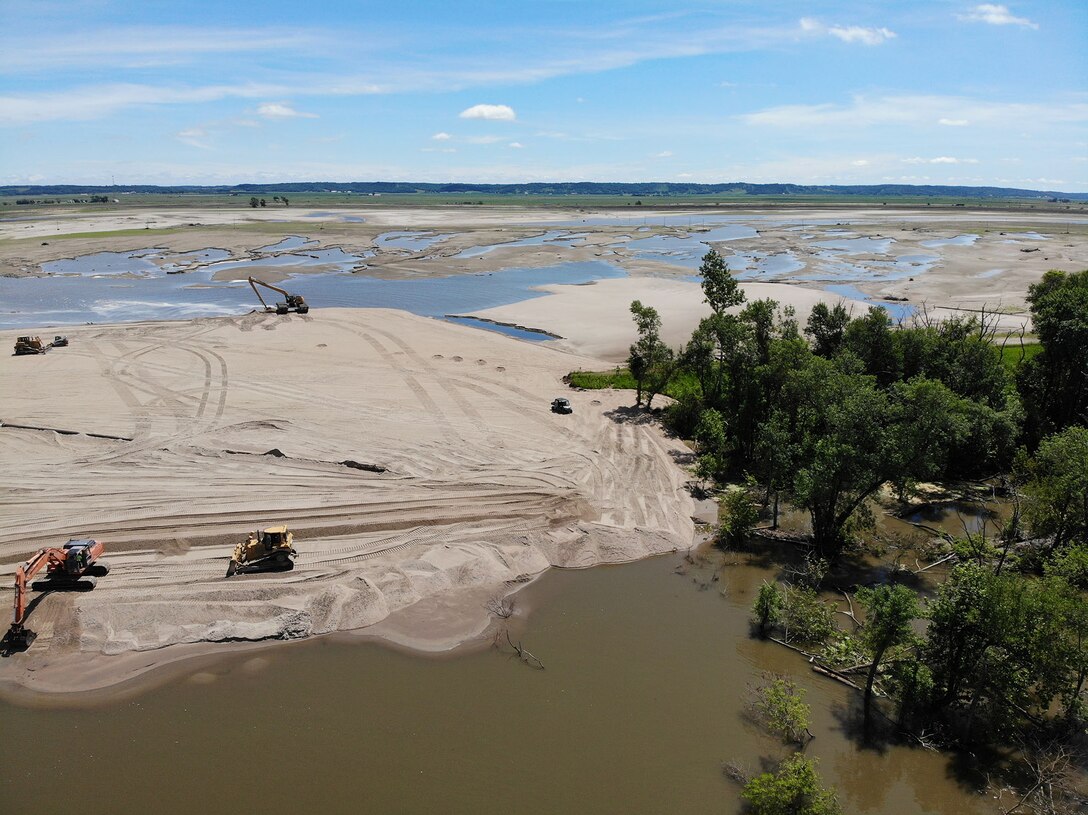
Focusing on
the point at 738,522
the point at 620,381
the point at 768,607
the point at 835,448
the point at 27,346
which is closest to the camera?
the point at 768,607

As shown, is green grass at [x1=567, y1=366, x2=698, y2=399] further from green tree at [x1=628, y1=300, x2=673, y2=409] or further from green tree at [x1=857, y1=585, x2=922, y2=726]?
green tree at [x1=857, y1=585, x2=922, y2=726]

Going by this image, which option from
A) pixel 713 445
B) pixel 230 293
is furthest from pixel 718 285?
pixel 230 293

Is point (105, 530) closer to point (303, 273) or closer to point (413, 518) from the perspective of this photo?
point (413, 518)

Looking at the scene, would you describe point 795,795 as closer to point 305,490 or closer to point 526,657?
point 526,657

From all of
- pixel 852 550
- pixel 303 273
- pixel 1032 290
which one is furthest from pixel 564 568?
pixel 303 273

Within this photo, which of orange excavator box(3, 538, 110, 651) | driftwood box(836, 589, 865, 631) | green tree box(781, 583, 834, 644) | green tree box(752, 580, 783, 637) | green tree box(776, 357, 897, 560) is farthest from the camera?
green tree box(776, 357, 897, 560)

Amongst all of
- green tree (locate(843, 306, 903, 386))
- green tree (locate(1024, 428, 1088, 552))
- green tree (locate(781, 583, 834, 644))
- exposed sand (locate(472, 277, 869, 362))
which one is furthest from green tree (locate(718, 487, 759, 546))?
exposed sand (locate(472, 277, 869, 362))
